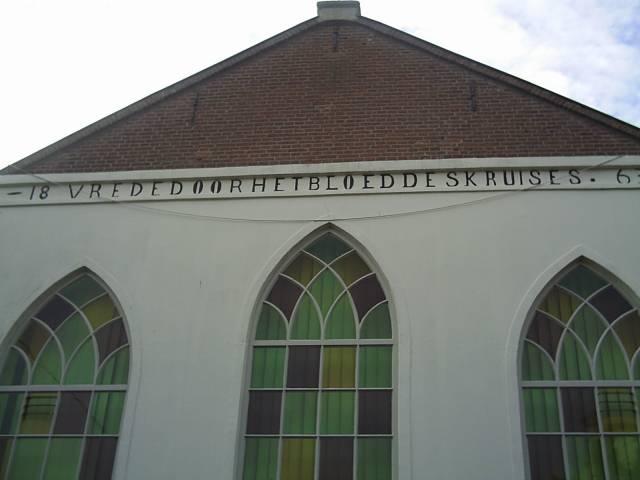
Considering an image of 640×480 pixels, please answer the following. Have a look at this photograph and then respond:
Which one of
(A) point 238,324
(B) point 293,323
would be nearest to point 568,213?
(B) point 293,323

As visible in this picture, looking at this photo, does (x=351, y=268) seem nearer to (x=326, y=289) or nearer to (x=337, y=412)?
(x=326, y=289)

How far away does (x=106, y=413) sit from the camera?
8.26 metres

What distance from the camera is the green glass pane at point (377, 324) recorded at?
832 centimetres

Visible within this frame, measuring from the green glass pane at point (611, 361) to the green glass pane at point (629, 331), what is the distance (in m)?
0.08

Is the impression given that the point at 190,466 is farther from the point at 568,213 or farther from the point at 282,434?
the point at 568,213

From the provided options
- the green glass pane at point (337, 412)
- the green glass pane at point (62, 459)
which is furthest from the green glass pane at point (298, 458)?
the green glass pane at point (62, 459)

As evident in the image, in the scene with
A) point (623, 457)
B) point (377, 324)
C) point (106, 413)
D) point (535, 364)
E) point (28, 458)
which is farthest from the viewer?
point (377, 324)

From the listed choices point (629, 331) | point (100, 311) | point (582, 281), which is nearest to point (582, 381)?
point (629, 331)

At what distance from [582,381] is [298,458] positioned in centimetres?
329

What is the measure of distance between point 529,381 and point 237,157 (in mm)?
4723

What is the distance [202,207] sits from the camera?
364 inches

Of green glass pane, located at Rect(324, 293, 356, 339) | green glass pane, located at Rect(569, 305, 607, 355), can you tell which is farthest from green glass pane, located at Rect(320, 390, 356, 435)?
green glass pane, located at Rect(569, 305, 607, 355)

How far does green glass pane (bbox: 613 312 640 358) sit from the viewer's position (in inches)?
317

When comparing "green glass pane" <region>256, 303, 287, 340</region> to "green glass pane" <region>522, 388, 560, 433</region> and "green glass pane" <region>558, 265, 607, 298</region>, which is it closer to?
"green glass pane" <region>522, 388, 560, 433</region>
